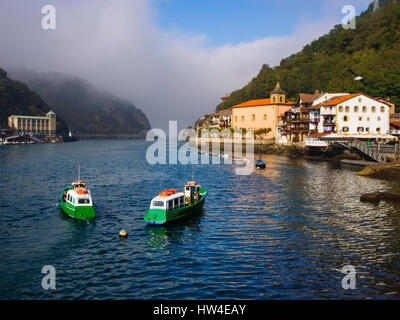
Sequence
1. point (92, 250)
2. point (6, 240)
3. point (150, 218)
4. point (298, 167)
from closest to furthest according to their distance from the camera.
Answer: point (92, 250), point (6, 240), point (150, 218), point (298, 167)

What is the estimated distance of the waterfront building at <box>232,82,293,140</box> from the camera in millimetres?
158750

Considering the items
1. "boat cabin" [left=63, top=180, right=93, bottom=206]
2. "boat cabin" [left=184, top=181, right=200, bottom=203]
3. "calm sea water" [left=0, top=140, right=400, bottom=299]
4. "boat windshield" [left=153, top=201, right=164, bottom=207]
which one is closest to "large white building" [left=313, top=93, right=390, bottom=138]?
"calm sea water" [left=0, top=140, right=400, bottom=299]

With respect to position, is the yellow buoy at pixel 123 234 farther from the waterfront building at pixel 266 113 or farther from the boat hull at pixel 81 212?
the waterfront building at pixel 266 113

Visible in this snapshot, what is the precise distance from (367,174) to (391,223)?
34.6 metres

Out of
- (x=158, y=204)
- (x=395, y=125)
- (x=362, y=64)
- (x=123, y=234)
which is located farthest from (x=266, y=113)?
(x=123, y=234)

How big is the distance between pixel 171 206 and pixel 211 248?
914 cm

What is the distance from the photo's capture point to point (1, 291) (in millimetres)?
22047

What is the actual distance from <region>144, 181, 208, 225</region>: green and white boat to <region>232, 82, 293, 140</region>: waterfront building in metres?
116

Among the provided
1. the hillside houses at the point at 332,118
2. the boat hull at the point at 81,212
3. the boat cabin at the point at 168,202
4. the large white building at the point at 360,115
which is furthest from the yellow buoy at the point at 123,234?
the large white building at the point at 360,115

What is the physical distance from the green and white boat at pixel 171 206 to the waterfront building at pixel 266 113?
11553cm

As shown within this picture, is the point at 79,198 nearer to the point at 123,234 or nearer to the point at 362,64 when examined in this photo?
the point at 123,234
